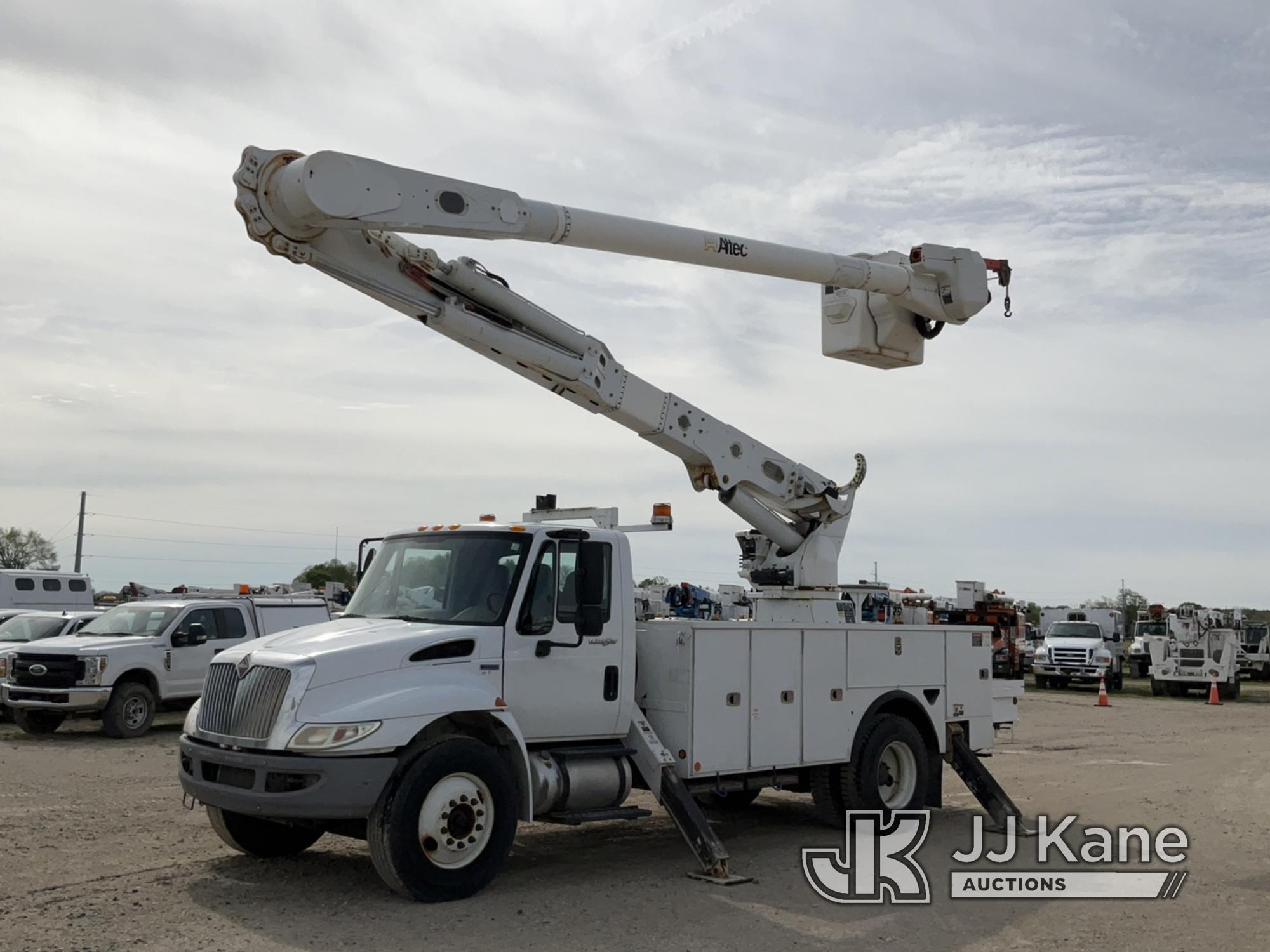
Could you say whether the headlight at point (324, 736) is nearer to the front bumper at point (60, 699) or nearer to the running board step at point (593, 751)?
the running board step at point (593, 751)

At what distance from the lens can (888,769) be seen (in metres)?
11.0

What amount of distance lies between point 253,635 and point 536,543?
11.4 meters

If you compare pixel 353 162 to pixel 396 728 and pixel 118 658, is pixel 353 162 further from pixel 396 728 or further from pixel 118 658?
pixel 118 658

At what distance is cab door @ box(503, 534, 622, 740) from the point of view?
8.35 m

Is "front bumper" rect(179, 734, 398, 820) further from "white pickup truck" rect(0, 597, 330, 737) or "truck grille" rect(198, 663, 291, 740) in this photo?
"white pickup truck" rect(0, 597, 330, 737)

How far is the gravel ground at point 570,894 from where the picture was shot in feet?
23.0

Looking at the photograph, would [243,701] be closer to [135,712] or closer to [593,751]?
[593,751]

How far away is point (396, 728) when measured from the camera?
7.51m

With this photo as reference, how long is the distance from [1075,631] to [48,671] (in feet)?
92.1

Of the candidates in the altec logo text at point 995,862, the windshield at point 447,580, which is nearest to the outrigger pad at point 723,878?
the altec logo text at point 995,862

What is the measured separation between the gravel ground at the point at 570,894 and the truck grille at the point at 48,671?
160 inches

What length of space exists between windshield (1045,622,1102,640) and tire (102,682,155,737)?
26.1 meters

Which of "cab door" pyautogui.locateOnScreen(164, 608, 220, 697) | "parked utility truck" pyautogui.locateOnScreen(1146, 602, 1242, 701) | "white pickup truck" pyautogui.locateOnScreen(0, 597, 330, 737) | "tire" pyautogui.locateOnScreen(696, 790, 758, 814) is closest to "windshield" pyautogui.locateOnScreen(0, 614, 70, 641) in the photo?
"white pickup truck" pyautogui.locateOnScreen(0, 597, 330, 737)

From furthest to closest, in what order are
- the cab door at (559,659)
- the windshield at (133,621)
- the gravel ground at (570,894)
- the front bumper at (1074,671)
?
the front bumper at (1074,671), the windshield at (133,621), the cab door at (559,659), the gravel ground at (570,894)
